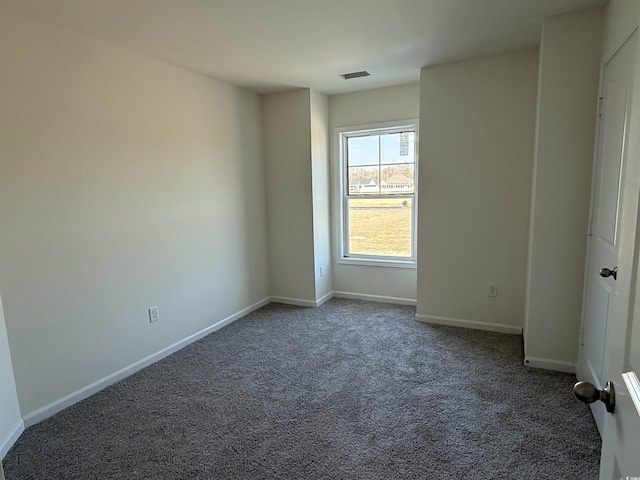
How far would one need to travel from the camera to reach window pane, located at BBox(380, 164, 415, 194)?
4141mm

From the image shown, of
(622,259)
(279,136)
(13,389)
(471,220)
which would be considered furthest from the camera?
(279,136)

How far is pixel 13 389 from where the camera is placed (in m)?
2.13

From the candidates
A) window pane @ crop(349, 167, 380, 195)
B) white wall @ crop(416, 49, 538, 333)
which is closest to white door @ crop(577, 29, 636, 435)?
white wall @ crop(416, 49, 538, 333)

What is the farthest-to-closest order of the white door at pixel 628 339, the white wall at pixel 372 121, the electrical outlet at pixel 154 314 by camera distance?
the white wall at pixel 372 121, the electrical outlet at pixel 154 314, the white door at pixel 628 339

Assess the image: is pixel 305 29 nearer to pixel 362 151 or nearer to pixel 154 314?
pixel 362 151

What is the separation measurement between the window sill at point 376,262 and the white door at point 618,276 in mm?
1918

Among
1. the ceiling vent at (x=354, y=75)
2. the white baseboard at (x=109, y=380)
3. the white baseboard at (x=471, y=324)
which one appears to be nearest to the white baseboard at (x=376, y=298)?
the white baseboard at (x=471, y=324)

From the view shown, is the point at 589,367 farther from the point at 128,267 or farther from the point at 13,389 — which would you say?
the point at 13,389

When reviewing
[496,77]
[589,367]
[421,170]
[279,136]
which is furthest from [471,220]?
[279,136]

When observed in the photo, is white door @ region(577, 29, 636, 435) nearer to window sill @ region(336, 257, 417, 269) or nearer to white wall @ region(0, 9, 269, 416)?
window sill @ region(336, 257, 417, 269)

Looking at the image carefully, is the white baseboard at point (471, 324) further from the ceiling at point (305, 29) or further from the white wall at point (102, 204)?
the ceiling at point (305, 29)

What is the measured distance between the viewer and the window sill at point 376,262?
13.9 feet

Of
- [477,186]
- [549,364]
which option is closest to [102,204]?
[477,186]

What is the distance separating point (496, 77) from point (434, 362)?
8.17ft
